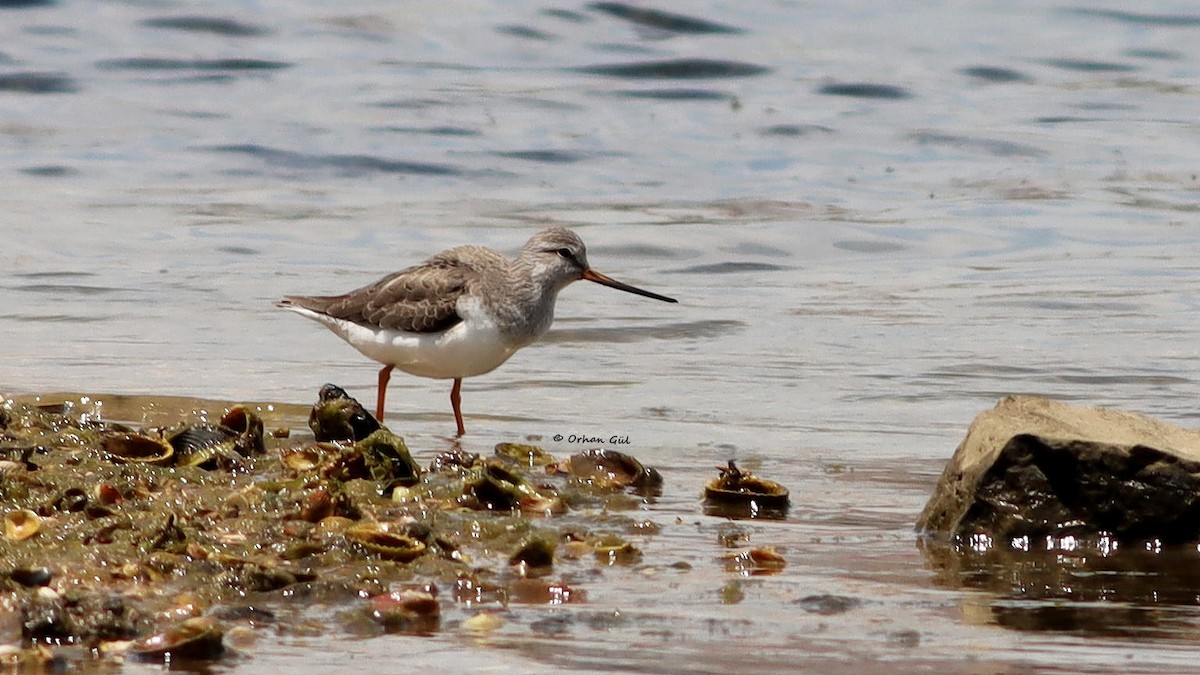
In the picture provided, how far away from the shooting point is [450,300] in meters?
7.62

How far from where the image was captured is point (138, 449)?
5.87m

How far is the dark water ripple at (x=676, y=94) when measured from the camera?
63.4 ft

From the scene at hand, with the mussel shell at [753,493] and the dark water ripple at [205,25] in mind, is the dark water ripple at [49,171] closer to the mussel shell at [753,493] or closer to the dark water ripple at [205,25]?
the dark water ripple at [205,25]

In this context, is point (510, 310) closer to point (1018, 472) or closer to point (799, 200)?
point (1018, 472)

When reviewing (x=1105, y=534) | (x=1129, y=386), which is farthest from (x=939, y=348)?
(x=1105, y=534)

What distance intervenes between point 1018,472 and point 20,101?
14974mm

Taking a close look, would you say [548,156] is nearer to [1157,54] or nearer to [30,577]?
[1157,54]

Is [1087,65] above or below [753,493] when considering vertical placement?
above

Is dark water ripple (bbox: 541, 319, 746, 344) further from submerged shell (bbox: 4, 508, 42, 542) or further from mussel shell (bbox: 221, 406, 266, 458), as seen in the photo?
submerged shell (bbox: 4, 508, 42, 542)

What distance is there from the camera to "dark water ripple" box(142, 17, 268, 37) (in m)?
21.2

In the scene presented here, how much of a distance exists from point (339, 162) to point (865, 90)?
671 centimetres

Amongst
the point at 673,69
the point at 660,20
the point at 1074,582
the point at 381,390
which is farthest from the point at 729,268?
the point at 660,20

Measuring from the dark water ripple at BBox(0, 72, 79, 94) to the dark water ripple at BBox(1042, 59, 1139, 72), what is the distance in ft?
38.2

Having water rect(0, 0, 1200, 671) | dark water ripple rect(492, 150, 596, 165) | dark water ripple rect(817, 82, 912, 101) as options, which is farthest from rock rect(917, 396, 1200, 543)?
dark water ripple rect(817, 82, 912, 101)
